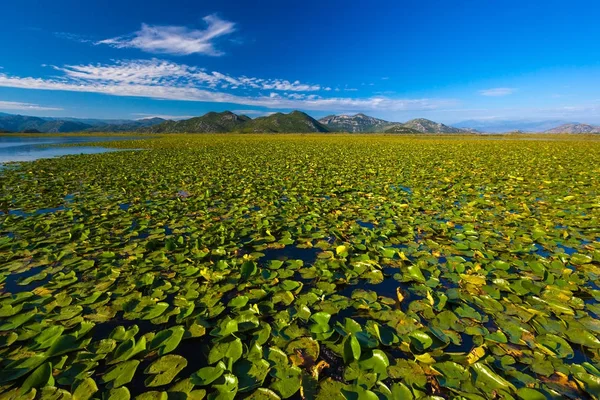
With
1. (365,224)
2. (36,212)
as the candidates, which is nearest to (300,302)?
(365,224)

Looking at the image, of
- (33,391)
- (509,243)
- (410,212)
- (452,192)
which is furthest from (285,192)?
(33,391)

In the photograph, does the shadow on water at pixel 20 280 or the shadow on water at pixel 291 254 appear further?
the shadow on water at pixel 291 254

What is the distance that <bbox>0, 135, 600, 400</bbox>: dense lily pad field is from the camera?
2119mm

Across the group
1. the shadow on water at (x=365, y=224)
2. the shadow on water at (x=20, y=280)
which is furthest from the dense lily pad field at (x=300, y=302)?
the shadow on water at (x=365, y=224)

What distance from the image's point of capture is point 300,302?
10.4 ft

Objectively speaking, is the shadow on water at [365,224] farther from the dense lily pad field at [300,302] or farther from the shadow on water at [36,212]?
the shadow on water at [36,212]

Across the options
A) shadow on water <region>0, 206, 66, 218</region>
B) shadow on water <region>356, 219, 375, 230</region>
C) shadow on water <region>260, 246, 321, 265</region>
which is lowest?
shadow on water <region>260, 246, 321, 265</region>

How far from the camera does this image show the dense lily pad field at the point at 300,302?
6.95ft

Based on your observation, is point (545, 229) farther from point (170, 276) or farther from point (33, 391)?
point (33, 391)

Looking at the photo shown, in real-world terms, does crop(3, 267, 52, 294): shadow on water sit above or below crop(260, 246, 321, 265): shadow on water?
above

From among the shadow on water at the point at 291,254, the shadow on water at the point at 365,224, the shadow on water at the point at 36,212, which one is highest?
the shadow on water at the point at 36,212

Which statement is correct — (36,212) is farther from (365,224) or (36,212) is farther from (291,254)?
(365,224)

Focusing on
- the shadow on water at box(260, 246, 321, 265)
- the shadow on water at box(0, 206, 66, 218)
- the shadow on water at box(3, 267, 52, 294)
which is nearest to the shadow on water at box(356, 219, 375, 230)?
the shadow on water at box(260, 246, 321, 265)

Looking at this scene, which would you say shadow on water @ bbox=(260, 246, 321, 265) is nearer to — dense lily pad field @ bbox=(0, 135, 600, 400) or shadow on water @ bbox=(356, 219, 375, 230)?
dense lily pad field @ bbox=(0, 135, 600, 400)
